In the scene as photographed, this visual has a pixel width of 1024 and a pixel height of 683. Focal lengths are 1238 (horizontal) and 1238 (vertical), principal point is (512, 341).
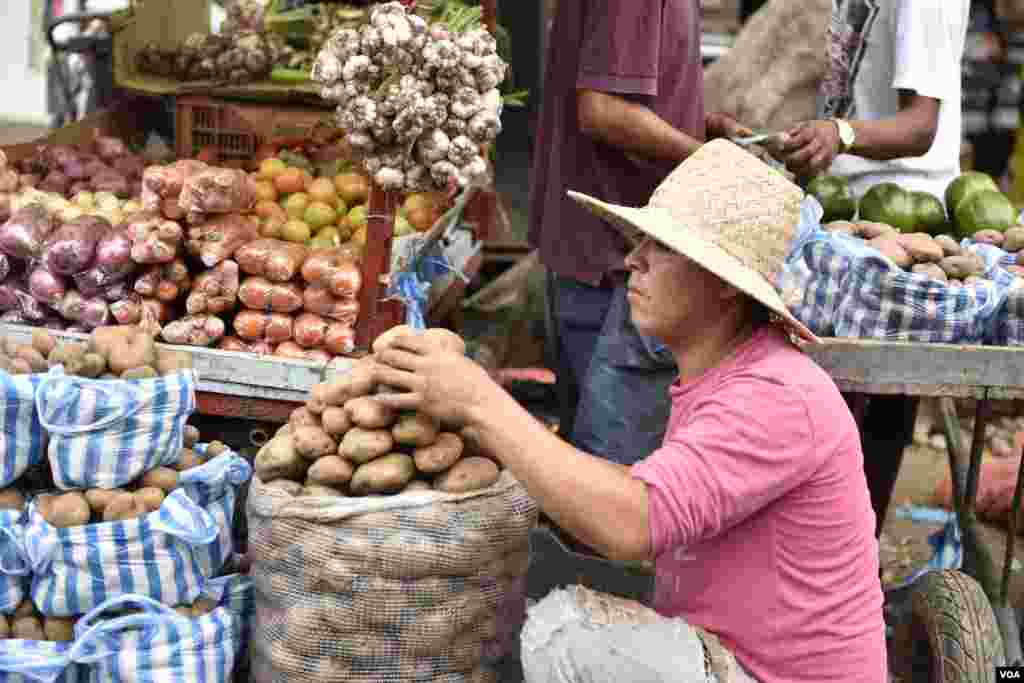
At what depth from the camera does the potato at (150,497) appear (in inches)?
115

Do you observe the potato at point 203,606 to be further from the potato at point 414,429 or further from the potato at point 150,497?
the potato at point 414,429

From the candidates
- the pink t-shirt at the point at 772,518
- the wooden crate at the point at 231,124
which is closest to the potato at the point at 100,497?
the pink t-shirt at the point at 772,518

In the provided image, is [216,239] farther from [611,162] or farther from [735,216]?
[735,216]

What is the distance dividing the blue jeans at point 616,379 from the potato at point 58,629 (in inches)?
64.1

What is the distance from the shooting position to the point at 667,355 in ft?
12.1

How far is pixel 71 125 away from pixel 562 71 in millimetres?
2296

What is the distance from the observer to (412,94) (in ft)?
10.9

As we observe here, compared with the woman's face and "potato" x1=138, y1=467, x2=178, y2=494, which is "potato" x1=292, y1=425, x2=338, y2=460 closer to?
"potato" x1=138, y1=467, x2=178, y2=494

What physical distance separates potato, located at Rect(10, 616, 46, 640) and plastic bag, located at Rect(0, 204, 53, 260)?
47.5 inches

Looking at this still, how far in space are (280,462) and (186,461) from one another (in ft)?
1.27

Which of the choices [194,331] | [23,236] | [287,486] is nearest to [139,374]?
[287,486]

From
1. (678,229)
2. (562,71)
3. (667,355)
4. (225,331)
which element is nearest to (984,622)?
(667,355)

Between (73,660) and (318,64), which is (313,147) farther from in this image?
(73,660)

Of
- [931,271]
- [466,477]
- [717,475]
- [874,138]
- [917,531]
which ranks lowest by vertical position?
[917,531]
